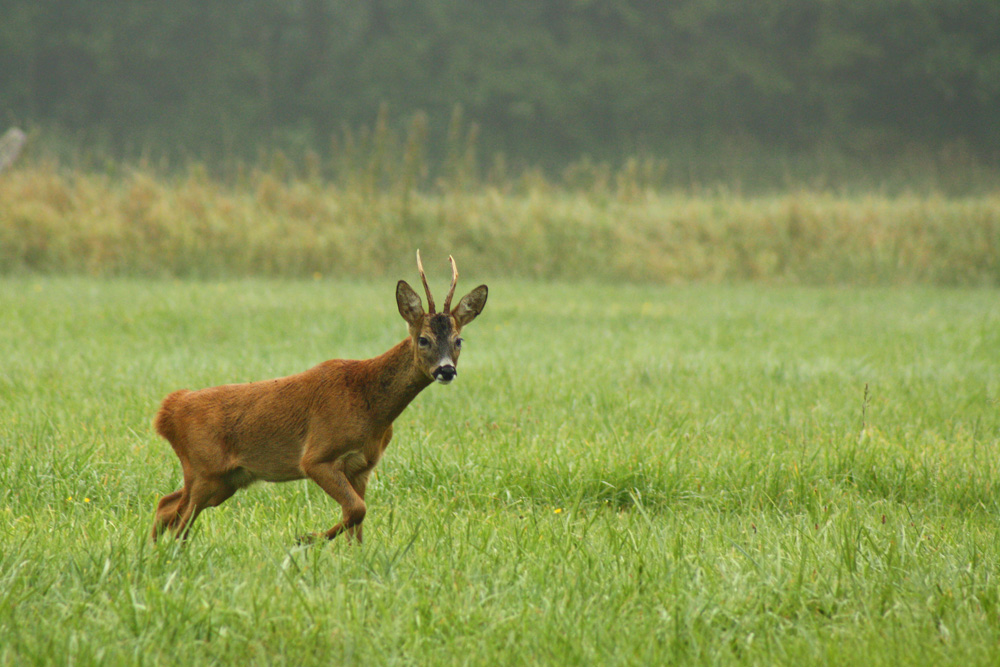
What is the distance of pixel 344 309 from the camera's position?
32.7 ft


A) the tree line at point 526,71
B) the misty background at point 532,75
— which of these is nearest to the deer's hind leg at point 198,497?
the misty background at point 532,75

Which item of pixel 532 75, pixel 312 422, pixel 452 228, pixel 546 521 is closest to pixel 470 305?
pixel 312 422

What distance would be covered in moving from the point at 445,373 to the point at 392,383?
278 mm

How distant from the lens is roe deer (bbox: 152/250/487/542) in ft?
8.74

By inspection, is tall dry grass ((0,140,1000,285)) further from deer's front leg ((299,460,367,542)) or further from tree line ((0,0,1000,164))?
tree line ((0,0,1000,164))

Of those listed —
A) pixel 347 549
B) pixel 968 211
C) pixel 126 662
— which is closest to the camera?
pixel 126 662

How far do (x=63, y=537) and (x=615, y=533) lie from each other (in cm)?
162

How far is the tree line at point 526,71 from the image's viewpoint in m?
39.4

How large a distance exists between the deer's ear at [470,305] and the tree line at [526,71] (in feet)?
120

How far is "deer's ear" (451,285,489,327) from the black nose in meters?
0.25

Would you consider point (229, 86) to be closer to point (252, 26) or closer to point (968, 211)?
point (252, 26)

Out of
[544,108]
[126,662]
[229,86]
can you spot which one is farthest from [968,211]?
[229,86]

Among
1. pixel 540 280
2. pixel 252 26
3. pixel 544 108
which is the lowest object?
pixel 540 280

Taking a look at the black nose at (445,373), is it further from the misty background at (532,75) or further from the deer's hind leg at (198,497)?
the misty background at (532,75)
